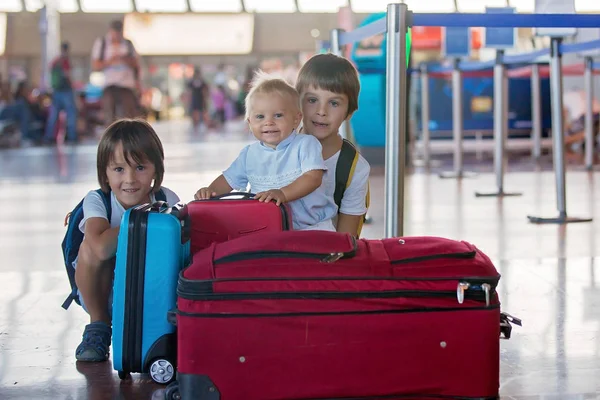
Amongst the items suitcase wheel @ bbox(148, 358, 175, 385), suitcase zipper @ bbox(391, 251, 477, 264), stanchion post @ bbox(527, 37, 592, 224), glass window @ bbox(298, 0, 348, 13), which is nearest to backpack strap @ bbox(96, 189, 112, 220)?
suitcase wheel @ bbox(148, 358, 175, 385)

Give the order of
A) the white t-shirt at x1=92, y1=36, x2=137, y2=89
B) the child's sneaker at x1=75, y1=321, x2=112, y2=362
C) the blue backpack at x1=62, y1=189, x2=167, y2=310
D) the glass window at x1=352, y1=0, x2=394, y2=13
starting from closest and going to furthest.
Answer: the child's sneaker at x1=75, y1=321, x2=112, y2=362 → the blue backpack at x1=62, y1=189, x2=167, y2=310 → the white t-shirt at x1=92, y1=36, x2=137, y2=89 → the glass window at x1=352, y1=0, x2=394, y2=13

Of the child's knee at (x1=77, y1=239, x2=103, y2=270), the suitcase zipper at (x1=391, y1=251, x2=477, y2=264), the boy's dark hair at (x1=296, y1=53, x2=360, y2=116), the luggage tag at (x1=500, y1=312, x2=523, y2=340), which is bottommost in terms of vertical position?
the luggage tag at (x1=500, y1=312, x2=523, y2=340)

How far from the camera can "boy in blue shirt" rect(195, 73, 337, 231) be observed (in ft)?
8.07

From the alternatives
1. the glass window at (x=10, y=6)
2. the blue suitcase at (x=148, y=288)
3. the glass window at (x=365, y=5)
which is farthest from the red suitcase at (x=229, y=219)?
the glass window at (x=10, y=6)

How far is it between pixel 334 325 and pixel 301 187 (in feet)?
2.15

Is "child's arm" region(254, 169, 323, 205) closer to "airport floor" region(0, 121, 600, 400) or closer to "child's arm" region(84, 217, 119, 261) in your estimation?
"child's arm" region(84, 217, 119, 261)

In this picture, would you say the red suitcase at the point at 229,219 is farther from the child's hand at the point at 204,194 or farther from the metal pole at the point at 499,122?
the metal pole at the point at 499,122

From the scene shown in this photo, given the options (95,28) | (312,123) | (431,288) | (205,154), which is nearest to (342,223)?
(312,123)

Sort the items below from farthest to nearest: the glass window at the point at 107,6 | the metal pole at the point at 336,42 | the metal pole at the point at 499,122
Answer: the glass window at the point at 107,6
the metal pole at the point at 499,122
the metal pole at the point at 336,42

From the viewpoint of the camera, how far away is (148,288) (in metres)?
2.01

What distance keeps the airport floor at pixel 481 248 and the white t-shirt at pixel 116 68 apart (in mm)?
2979

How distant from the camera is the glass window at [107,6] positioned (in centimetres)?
2411

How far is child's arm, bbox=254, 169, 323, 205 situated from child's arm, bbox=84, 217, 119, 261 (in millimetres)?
429

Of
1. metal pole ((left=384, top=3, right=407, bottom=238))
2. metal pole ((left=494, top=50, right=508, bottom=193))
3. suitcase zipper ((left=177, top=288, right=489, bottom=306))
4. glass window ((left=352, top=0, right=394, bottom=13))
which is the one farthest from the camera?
glass window ((left=352, top=0, right=394, bottom=13))
